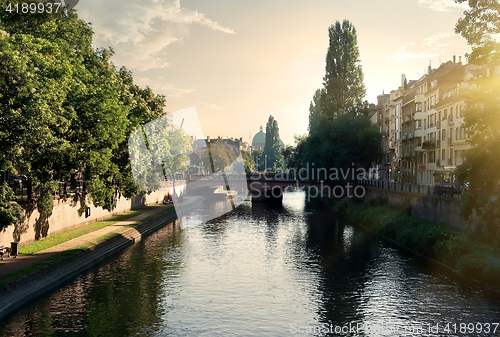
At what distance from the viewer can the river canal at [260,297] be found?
23719mm

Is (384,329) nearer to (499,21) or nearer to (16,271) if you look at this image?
(499,21)

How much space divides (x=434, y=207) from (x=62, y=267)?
3548 cm

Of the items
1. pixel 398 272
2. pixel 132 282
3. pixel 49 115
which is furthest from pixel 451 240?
pixel 49 115

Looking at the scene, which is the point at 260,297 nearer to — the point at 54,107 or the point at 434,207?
the point at 54,107

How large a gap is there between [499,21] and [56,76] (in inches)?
1098

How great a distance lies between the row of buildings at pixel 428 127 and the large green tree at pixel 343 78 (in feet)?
28.4

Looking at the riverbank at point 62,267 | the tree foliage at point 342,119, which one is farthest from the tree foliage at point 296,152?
the riverbank at point 62,267

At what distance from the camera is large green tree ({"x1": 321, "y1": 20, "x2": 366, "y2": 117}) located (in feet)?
279

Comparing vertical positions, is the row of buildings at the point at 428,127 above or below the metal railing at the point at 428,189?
above

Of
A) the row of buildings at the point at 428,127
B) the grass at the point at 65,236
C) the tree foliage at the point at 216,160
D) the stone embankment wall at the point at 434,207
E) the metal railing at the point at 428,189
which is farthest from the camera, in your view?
the tree foliage at the point at 216,160

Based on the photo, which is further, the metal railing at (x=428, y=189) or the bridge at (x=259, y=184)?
the bridge at (x=259, y=184)

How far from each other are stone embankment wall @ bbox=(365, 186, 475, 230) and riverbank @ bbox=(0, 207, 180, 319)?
29.6 m

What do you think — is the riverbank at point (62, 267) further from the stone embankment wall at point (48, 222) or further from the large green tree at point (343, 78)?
the large green tree at point (343, 78)

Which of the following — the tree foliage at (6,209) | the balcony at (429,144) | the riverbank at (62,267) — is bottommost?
the riverbank at (62,267)
